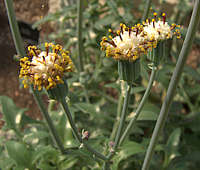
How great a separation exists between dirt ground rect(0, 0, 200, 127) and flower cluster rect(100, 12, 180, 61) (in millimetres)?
215

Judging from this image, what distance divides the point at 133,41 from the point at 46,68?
25 cm

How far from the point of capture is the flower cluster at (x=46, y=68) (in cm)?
67

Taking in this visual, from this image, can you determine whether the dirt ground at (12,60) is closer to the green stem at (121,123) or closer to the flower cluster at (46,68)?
the flower cluster at (46,68)

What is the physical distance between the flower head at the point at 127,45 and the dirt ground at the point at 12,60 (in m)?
0.21

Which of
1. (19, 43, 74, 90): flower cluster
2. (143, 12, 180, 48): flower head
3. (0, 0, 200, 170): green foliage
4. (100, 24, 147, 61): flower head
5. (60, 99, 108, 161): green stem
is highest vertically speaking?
(143, 12, 180, 48): flower head

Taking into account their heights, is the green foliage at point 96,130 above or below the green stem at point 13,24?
below

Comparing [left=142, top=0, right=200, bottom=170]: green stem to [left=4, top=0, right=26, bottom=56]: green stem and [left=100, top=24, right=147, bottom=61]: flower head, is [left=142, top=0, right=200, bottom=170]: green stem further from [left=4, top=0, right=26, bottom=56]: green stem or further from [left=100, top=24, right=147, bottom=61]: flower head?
[left=4, top=0, right=26, bottom=56]: green stem

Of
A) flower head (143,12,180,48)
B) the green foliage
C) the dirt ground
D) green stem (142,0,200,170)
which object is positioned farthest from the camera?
the green foliage

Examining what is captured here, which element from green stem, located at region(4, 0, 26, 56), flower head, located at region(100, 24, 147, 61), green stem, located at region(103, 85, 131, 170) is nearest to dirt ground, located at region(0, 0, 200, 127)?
green stem, located at region(4, 0, 26, 56)

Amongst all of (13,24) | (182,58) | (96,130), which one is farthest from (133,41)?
(96,130)

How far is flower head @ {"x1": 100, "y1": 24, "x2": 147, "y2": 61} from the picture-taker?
708 mm

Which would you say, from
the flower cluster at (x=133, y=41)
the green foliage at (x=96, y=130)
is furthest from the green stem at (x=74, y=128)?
the flower cluster at (x=133, y=41)

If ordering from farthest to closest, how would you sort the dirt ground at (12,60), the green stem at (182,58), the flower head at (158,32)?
the dirt ground at (12,60) → the flower head at (158,32) → the green stem at (182,58)

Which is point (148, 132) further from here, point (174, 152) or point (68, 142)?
point (68, 142)
